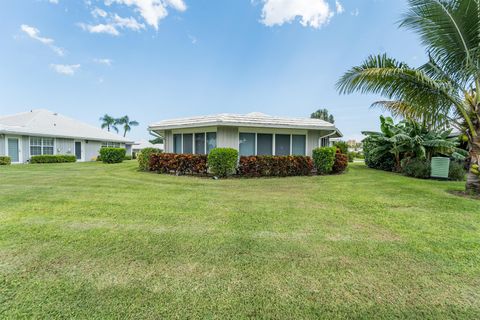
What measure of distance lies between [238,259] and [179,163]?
29.9 ft

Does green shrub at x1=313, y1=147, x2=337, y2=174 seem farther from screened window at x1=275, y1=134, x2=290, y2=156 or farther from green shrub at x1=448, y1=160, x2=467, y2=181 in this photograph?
green shrub at x1=448, y1=160, x2=467, y2=181

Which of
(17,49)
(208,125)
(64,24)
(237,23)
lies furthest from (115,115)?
(208,125)

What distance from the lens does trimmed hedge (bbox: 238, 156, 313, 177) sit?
10.9 m

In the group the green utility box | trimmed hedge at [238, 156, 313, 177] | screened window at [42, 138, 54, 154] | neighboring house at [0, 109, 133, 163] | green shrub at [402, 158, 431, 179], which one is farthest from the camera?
screened window at [42, 138, 54, 154]

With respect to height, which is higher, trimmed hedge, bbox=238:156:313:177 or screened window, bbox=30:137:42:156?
screened window, bbox=30:137:42:156

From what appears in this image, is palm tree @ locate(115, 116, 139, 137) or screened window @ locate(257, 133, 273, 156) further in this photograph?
palm tree @ locate(115, 116, 139, 137)

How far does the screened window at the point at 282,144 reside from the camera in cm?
1231

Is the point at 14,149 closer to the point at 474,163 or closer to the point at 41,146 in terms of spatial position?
the point at 41,146

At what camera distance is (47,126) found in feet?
77.9

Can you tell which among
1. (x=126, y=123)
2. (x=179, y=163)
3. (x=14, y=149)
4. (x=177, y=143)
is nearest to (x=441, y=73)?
(x=179, y=163)

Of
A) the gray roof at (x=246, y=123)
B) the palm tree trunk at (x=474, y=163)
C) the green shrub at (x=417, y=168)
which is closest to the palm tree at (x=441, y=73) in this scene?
the palm tree trunk at (x=474, y=163)

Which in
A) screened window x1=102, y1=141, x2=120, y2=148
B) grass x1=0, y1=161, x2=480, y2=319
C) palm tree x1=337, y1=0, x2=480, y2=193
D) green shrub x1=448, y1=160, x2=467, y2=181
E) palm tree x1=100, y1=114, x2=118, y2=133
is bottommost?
grass x1=0, y1=161, x2=480, y2=319

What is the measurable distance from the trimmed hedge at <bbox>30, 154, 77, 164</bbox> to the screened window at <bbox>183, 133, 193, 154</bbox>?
17031mm

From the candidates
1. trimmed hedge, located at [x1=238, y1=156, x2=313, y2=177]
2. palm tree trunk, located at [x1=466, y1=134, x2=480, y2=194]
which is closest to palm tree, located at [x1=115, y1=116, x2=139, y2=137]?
trimmed hedge, located at [x1=238, y1=156, x2=313, y2=177]
